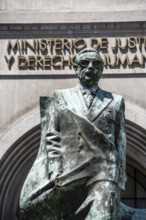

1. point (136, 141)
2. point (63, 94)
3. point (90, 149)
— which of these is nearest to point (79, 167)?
point (90, 149)

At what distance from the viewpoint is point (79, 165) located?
5.92 meters

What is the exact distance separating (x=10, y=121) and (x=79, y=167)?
9089 millimetres

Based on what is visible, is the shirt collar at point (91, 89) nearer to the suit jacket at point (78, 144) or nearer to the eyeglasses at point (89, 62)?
the suit jacket at point (78, 144)

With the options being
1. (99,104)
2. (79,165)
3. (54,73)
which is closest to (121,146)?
(99,104)

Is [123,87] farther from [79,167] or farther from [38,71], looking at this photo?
[79,167]

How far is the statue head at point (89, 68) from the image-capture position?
6332mm

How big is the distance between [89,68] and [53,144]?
0.60 metres

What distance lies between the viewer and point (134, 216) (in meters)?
6.42

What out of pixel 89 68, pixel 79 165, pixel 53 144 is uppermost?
pixel 89 68

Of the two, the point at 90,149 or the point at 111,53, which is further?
the point at 111,53

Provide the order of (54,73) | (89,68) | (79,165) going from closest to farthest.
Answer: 1. (79,165)
2. (89,68)
3. (54,73)

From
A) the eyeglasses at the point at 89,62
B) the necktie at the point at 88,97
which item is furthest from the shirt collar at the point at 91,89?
the eyeglasses at the point at 89,62

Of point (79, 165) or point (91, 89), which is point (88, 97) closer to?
point (91, 89)

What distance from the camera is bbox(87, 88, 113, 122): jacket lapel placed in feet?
20.1
